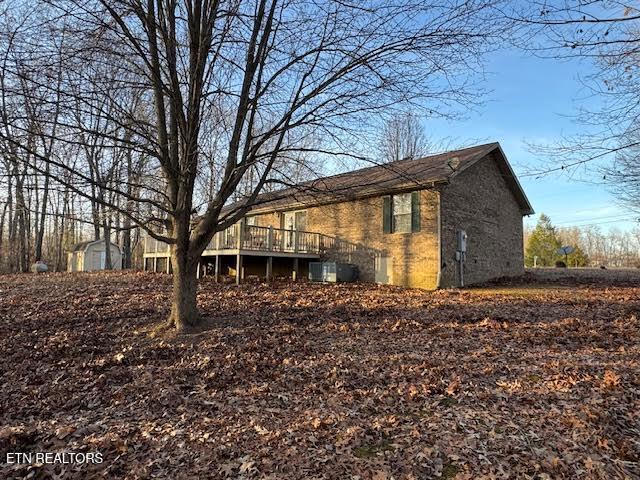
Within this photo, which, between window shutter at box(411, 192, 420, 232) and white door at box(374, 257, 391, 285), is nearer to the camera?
window shutter at box(411, 192, 420, 232)

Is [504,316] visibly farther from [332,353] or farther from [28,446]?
[28,446]

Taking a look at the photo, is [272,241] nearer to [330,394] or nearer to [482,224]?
[482,224]

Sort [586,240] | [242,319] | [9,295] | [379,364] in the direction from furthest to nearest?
1. [586,240]
2. [9,295]
3. [242,319]
4. [379,364]

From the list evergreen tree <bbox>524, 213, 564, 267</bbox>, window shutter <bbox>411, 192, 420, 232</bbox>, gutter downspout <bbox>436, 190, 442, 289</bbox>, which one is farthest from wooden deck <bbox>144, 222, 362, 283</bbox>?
evergreen tree <bbox>524, 213, 564, 267</bbox>

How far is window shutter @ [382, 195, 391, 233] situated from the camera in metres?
15.4

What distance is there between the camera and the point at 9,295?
11492 mm

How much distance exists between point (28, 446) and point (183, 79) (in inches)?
228

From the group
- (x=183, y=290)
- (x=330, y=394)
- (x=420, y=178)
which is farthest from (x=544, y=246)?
(x=330, y=394)

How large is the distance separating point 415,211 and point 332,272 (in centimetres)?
400

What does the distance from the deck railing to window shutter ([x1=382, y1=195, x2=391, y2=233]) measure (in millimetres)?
1469

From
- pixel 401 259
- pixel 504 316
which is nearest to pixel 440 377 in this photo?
pixel 504 316

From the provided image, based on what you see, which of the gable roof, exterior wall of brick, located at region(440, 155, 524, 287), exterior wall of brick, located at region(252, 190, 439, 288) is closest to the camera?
the gable roof

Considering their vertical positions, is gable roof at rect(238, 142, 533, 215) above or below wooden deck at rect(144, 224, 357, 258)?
above

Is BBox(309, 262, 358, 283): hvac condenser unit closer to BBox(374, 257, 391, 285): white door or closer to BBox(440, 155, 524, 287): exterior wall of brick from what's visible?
BBox(374, 257, 391, 285): white door
